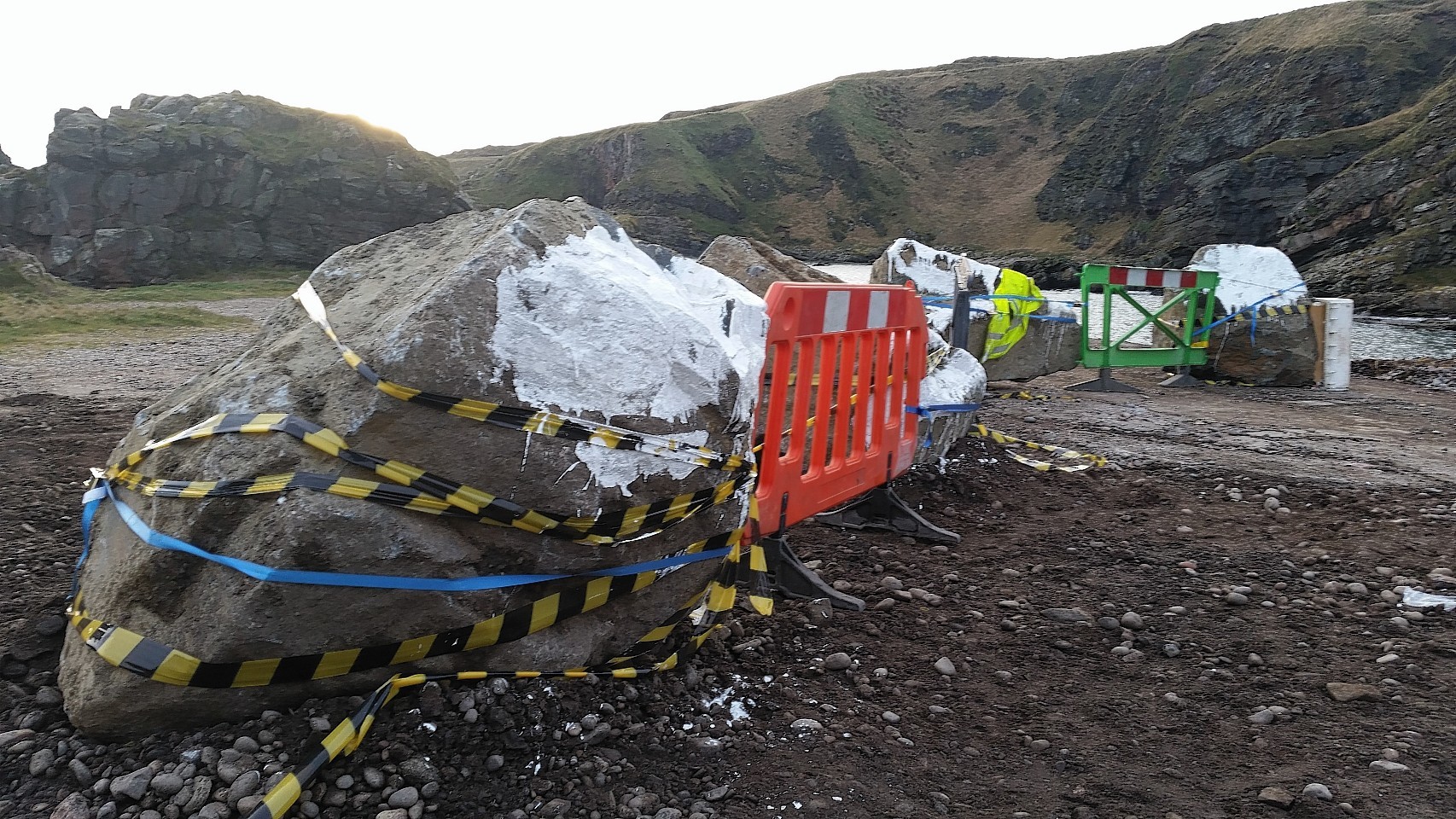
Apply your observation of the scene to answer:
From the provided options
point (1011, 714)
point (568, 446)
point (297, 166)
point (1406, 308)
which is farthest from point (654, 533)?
point (297, 166)

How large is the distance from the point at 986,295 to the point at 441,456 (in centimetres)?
968

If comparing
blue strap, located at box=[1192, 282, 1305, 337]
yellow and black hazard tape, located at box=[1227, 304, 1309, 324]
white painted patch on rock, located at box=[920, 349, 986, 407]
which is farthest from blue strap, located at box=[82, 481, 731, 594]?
yellow and black hazard tape, located at box=[1227, 304, 1309, 324]

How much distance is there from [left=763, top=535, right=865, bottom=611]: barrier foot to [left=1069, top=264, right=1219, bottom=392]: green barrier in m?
8.68

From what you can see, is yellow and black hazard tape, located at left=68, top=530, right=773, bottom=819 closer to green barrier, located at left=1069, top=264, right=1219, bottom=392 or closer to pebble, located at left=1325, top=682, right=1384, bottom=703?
pebble, located at left=1325, top=682, right=1384, bottom=703

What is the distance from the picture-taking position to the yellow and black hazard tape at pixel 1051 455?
659 centimetres

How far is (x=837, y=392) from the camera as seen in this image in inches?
174

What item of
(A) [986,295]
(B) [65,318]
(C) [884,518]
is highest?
(A) [986,295]

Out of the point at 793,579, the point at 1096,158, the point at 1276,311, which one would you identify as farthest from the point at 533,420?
the point at 1096,158

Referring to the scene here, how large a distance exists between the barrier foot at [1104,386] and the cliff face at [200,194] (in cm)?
5798

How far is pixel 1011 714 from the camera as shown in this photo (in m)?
3.02

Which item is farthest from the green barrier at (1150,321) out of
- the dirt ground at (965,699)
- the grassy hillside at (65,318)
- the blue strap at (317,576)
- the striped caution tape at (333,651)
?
the grassy hillside at (65,318)

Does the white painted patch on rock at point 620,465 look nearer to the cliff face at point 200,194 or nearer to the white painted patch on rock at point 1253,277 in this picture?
the white painted patch on rock at point 1253,277

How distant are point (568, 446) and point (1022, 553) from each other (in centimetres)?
300

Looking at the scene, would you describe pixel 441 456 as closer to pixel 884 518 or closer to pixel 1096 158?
pixel 884 518
